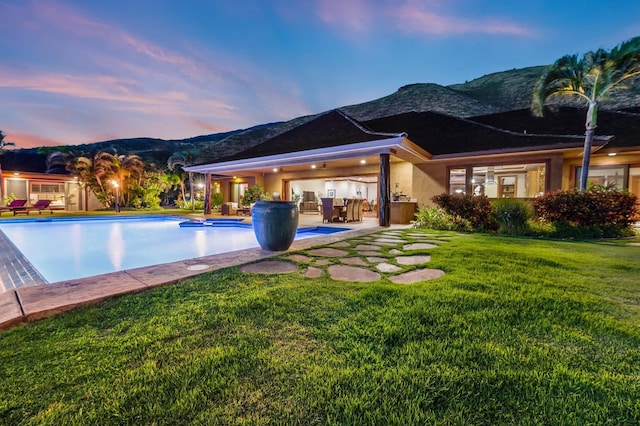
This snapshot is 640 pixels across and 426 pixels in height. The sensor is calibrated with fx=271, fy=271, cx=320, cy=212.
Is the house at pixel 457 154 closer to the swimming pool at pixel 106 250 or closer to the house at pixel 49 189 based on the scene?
the swimming pool at pixel 106 250

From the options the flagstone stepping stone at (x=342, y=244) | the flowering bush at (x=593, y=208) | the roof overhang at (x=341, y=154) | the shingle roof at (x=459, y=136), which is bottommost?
the flagstone stepping stone at (x=342, y=244)

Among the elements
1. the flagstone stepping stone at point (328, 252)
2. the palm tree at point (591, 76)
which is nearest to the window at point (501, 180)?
the palm tree at point (591, 76)

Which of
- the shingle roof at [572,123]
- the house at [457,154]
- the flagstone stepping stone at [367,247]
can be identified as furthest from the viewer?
the shingle roof at [572,123]

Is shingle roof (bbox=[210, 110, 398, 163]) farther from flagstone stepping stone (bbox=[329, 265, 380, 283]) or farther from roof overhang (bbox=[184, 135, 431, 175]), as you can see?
flagstone stepping stone (bbox=[329, 265, 380, 283])

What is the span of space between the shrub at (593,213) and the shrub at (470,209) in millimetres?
1472

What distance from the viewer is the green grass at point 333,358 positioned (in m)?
1.21

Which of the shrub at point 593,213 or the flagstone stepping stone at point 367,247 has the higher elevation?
the shrub at point 593,213

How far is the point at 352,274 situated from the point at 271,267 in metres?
1.11

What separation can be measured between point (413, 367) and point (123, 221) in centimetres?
1646

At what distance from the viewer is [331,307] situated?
7.62ft

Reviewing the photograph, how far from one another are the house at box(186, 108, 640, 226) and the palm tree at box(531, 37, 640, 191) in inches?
43.9

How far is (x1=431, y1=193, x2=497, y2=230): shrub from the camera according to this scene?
7828 mm

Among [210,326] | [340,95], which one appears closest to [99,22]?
[210,326]

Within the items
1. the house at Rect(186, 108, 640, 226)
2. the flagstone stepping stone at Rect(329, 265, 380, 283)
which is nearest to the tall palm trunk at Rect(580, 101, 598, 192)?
the house at Rect(186, 108, 640, 226)
